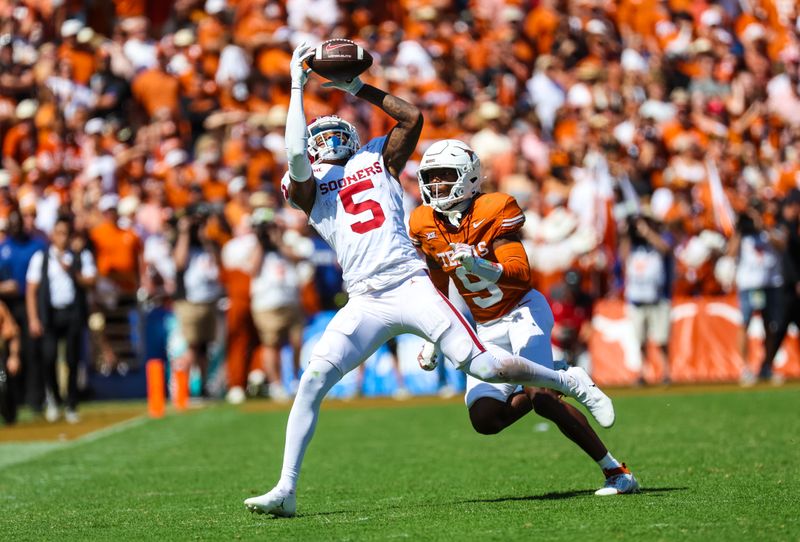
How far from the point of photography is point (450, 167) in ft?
22.1

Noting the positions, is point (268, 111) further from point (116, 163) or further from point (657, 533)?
point (657, 533)

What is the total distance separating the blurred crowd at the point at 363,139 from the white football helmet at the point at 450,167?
7.99 metres

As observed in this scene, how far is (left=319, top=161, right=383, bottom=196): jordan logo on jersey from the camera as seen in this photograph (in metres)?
6.60

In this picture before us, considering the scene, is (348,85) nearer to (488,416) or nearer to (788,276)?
(488,416)

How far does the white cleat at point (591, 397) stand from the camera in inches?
253

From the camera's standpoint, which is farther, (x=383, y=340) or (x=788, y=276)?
(x=788, y=276)

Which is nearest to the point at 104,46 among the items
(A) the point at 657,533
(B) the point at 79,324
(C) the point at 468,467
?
(B) the point at 79,324

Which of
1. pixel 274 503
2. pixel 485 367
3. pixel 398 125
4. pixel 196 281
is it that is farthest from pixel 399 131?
pixel 196 281

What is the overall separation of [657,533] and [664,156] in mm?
12774

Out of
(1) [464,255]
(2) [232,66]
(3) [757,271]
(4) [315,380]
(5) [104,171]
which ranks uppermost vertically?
(2) [232,66]

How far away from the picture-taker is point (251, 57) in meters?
18.2

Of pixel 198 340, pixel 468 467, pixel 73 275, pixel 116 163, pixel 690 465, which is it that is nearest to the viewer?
pixel 690 465

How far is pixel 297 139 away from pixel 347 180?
16.8 inches

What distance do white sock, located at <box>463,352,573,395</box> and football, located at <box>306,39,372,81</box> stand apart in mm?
1589
